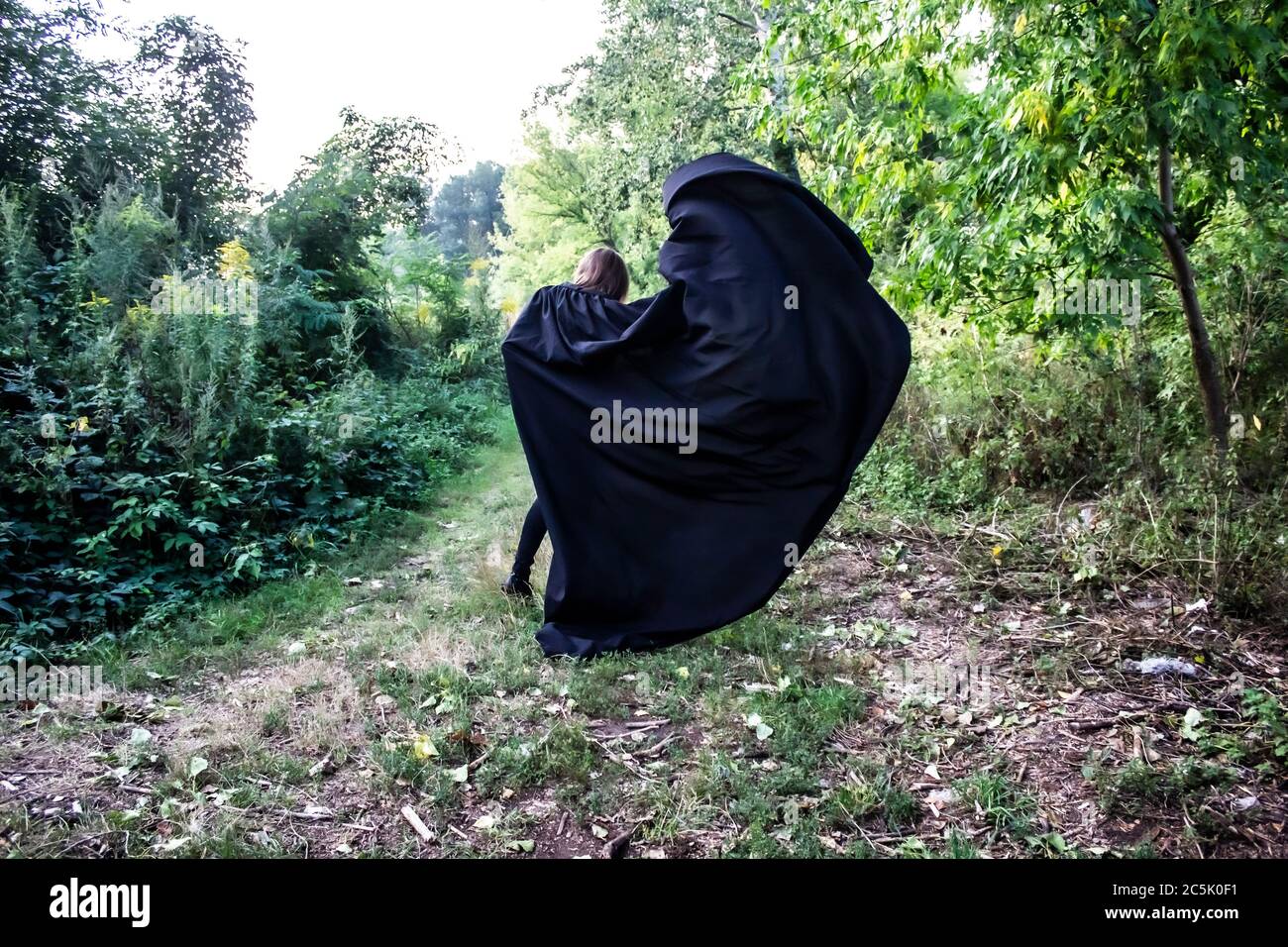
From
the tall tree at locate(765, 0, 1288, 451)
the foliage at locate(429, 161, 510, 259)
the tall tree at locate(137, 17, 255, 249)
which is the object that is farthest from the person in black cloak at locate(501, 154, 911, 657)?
the foliage at locate(429, 161, 510, 259)

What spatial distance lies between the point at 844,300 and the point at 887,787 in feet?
8.24

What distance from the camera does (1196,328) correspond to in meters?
5.59

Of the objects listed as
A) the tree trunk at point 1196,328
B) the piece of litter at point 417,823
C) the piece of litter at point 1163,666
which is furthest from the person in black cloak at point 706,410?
the tree trunk at point 1196,328

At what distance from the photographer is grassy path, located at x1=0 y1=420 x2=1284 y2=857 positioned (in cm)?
321

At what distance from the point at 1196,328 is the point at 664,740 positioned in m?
4.44

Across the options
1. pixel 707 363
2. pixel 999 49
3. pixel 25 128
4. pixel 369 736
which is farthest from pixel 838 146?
pixel 25 128

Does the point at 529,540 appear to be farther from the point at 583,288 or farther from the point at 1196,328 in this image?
the point at 1196,328

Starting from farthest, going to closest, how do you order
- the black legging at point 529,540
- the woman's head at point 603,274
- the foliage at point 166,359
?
1. the foliage at point 166,359
2. the black legging at point 529,540
3. the woman's head at point 603,274

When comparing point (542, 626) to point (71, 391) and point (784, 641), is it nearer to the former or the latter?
point (784, 641)

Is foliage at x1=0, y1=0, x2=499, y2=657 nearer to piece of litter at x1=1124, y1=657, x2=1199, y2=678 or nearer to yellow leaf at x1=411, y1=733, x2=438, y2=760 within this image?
yellow leaf at x1=411, y1=733, x2=438, y2=760

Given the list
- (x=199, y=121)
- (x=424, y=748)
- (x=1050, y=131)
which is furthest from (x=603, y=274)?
(x=199, y=121)

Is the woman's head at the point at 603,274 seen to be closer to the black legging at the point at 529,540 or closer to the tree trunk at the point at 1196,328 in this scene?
the black legging at the point at 529,540

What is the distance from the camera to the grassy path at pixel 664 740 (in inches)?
126

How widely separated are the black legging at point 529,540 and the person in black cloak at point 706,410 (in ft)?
1.33
